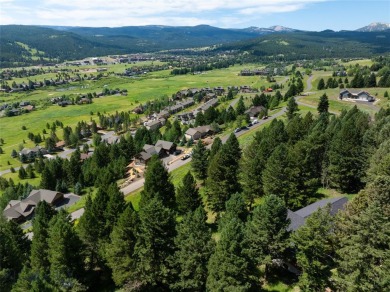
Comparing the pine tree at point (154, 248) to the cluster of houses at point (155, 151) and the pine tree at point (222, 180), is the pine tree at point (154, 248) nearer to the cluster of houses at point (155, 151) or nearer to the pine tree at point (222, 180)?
the pine tree at point (222, 180)

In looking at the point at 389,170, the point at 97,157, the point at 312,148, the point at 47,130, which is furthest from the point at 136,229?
the point at 47,130

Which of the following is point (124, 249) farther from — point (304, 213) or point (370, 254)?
point (370, 254)

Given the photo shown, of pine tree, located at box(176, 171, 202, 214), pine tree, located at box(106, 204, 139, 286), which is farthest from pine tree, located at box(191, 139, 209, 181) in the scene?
pine tree, located at box(106, 204, 139, 286)

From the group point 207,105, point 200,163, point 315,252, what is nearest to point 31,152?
point 207,105

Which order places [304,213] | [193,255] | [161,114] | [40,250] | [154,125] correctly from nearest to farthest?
[193,255], [40,250], [304,213], [154,125], [161,114]

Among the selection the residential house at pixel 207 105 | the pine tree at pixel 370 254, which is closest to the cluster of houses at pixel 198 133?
the residential house at pixel 207 105

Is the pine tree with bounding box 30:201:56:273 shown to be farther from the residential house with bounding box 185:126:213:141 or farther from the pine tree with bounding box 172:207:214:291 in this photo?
the residential house with bounding box 185:126:213:141

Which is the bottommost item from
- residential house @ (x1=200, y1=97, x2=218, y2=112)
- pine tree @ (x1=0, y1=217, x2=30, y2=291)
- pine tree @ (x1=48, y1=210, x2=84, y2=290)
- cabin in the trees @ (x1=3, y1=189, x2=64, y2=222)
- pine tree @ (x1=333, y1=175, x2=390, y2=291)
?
cabin in the trees @ (x1=3, y1=189, x2=64, y2=222)
